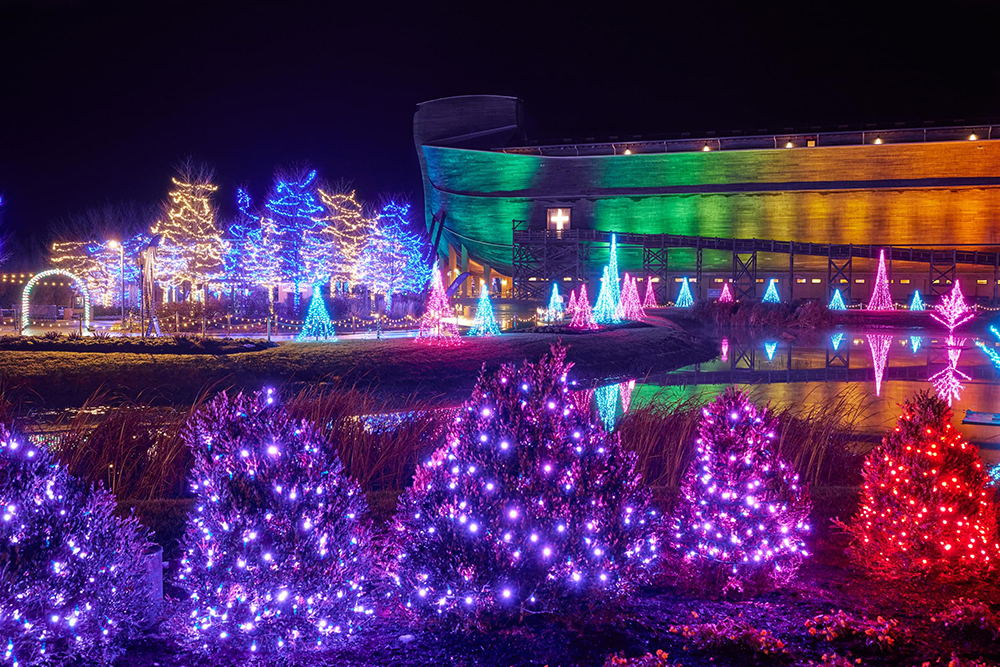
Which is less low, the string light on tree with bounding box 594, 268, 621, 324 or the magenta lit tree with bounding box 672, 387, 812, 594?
the string light on tree with bounding box 594, 268, 621, 324

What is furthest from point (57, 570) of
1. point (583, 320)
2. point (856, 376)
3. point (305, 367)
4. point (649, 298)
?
point (649, 298)

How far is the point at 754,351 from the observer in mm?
23750

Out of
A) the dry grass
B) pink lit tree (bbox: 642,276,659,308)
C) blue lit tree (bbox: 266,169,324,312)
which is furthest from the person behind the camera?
pink lit tree (bbox: 642,276,659,308)

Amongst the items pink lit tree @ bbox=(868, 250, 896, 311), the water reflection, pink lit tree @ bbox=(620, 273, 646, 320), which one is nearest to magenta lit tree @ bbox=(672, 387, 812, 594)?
the water reflection

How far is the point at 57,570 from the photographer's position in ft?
9.78

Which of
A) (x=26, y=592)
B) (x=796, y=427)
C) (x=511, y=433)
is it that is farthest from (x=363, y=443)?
(x=796, y=427)

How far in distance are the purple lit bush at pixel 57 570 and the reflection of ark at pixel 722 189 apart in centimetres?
4394

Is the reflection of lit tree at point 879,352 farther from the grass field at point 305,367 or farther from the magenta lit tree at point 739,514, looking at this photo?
the magenta lit tree at point 739,514

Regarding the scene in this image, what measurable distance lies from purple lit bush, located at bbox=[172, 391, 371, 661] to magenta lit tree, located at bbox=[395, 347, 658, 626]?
386mm

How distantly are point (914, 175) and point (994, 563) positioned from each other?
4679cm

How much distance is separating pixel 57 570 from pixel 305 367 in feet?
42.8

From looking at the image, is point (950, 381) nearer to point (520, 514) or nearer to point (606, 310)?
point (520, 514)

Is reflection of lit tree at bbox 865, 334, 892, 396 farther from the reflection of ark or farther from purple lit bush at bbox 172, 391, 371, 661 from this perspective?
the reflection of ark

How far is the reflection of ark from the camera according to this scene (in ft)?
144
